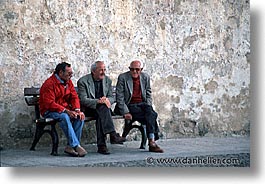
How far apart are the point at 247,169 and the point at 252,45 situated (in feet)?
3.97

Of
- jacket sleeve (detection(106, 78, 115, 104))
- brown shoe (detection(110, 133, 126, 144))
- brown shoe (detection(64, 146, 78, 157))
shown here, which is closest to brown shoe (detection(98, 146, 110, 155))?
brown shoe (detection(110, 133, 126, 144))

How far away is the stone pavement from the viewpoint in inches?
263

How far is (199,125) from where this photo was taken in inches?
305

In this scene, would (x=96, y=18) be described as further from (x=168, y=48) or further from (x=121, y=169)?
(x=121, y=169)

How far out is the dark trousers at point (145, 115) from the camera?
7.19 meters

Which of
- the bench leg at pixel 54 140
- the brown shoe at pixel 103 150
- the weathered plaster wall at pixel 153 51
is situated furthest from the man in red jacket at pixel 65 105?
the weathered plaster wall at pixel 153 51

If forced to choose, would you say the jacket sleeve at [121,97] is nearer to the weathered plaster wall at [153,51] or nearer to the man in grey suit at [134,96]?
the man in grey suit at [134,96]

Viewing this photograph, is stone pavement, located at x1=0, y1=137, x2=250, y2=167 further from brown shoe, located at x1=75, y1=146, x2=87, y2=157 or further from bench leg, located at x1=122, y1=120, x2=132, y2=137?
bench leg, located at x1=122, y1=120, x2=132, y2=137

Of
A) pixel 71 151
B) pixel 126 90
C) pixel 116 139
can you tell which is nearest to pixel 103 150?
pixel 116 139

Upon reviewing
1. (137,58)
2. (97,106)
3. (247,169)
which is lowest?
(247,169)

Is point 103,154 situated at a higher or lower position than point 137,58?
lower

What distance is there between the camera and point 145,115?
7238 mm

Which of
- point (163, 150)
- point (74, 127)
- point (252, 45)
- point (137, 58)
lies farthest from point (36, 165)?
point (252, 45)

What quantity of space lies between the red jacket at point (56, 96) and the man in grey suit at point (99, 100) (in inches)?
5.7
